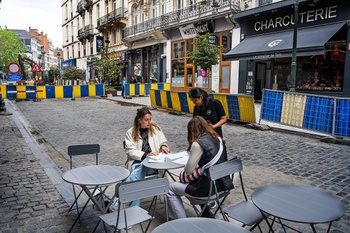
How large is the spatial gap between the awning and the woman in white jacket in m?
11.1

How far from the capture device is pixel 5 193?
181 inches

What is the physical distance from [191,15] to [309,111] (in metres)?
15.4

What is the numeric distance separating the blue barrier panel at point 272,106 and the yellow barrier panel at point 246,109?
373 mm

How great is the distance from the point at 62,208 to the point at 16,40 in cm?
7032

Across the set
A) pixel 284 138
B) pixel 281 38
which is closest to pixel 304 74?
pixel 281 38

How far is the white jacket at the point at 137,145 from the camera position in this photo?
13.4 ft

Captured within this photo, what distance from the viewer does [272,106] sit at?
32.9 feet

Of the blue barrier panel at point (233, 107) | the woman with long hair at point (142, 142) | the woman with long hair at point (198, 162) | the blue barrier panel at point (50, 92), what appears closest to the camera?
the woman with long hair at point (198, 162)

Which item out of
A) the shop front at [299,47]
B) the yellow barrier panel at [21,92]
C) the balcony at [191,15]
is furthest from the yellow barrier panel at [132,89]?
the shop front at [299,47]

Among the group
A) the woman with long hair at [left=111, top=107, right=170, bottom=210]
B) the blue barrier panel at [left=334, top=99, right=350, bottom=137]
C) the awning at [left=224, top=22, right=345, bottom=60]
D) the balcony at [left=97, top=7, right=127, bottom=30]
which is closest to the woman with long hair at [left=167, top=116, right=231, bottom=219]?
the woman with long hair at [left=111, top=107, right=170, bottom=210]

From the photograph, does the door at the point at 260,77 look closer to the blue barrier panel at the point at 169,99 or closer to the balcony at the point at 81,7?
the blue barrier panel at the point at 169,99

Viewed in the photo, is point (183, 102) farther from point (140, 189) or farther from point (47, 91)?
point (47, 91)

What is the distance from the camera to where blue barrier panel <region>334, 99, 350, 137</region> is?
26.2 feet

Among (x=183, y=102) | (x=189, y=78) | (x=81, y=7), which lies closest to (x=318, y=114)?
(x=183, y=102)
